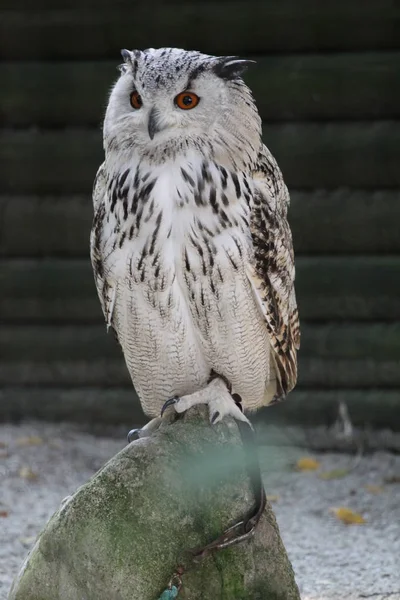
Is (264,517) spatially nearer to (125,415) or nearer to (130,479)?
(130,479)

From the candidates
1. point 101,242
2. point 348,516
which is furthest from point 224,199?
point 348,516

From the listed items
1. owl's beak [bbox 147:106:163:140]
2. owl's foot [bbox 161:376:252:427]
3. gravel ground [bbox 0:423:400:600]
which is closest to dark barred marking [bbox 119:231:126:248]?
owl's beak [bbox 147:106:163:140]

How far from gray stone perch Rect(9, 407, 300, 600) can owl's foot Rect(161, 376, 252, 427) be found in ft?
0.59

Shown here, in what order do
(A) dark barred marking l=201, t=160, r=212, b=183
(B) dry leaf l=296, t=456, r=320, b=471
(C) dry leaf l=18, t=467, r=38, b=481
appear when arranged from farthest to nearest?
(B) dry leaf l=296, t=456, r=320, b=471 < (C) dry leaf l=18, t=467, r=38, b=481 < (A) dark barred marking l=201, t=160, r=212, b=183

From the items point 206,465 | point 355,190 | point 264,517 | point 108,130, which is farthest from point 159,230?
point 355,190

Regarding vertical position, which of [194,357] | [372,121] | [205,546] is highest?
[372,121]

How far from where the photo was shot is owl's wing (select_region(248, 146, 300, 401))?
272 cm

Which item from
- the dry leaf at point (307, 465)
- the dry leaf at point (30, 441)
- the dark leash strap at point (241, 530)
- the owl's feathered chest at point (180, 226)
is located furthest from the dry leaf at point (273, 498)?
the owl's feathered chest at point (180, 226)

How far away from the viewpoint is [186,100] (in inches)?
97.0

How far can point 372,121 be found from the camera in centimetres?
504

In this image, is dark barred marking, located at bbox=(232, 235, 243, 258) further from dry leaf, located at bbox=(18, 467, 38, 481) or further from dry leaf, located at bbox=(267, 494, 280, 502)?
dry leaf, located at bbox=(18, 467, 38, 481)

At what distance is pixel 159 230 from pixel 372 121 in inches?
108

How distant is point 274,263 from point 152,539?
86 cm

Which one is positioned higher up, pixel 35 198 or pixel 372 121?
pixel 372 121
